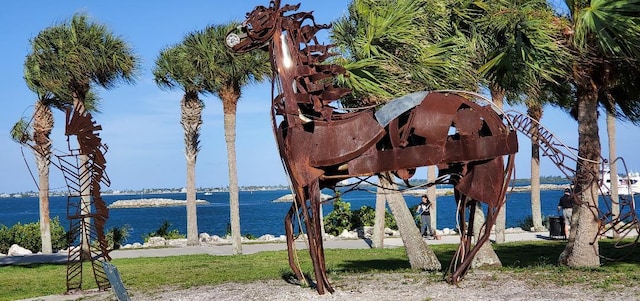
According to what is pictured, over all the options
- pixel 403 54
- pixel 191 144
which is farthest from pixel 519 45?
pixel 191 144

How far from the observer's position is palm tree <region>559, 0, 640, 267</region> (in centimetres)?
1101

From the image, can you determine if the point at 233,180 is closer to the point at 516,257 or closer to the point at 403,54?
the point at 516,257

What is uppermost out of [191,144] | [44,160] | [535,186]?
[191,144]

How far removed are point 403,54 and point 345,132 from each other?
407 cm

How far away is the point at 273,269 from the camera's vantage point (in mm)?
15484

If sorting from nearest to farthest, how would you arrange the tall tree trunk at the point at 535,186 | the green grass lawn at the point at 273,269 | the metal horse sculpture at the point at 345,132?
the metal horse sculpture at the point at 345,132 < the green grass lawn at the point at 273,269 < the tall tree trunk at the point at 535,186

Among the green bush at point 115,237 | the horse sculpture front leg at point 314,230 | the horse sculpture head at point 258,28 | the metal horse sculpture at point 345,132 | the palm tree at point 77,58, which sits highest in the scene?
the palm tree at point 77,58

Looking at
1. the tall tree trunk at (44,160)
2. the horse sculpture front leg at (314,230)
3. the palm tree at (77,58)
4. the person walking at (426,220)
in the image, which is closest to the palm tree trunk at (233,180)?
the palm tree at (77,58)

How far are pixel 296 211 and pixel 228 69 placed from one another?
10.2 meters

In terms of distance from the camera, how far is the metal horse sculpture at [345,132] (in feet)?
31.7

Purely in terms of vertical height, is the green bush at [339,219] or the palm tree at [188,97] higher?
the palm tree at [188,97]

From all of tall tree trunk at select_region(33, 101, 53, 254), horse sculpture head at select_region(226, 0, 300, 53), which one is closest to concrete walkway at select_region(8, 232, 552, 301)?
tall tree trunk at select_region(33, 101, 53, 254)

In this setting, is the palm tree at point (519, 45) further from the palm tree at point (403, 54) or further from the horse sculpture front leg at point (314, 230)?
the horse sculpture front leg at point (314, 230)

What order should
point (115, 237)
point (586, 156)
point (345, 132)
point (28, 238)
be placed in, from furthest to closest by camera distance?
point (28, 238), point (115, 237), point (586, 156), point (345, 132)
